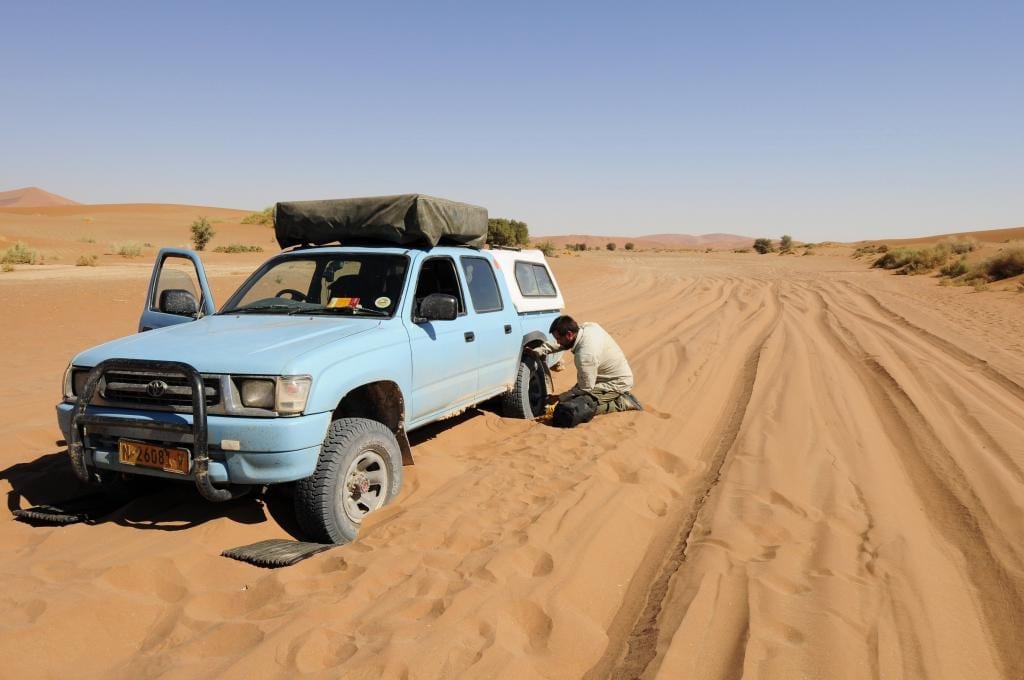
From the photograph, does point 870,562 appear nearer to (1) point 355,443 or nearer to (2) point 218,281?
(1) point 355,443

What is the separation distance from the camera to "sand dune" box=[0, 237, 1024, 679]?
3.12 m

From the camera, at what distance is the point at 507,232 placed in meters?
41.0

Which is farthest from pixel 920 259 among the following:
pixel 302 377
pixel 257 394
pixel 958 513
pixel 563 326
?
pixel 257 394

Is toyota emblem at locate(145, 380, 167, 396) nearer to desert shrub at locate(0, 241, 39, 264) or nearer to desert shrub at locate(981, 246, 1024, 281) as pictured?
desert shrub at locate(981, 246, 1024, 281)

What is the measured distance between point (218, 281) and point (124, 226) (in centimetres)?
5067

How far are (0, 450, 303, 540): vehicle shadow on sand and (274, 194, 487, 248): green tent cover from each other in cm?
240

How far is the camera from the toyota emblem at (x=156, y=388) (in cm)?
404

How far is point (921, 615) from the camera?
350 cm

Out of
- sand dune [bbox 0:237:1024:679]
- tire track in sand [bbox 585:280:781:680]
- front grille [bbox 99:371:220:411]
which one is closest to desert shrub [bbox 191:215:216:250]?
sand dune [bbox 0:237:1024:679]

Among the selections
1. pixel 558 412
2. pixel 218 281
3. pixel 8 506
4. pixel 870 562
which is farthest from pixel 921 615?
pixel 218 281

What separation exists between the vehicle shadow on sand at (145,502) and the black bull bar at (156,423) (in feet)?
1.65

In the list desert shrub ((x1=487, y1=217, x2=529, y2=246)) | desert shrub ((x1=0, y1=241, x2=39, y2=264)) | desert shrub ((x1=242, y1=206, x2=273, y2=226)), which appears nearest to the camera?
desert shrub ((x1=0, y1=241, x2=39, y2=264))

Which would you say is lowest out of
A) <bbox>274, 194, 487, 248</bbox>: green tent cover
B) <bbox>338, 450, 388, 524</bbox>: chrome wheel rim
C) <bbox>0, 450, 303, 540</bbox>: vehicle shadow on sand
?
<bbox>0, 450, 303, 540</bbox>: vehicle shadow on sand

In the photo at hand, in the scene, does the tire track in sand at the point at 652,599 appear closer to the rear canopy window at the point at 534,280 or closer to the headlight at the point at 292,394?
the headlight at the point at 292,394
